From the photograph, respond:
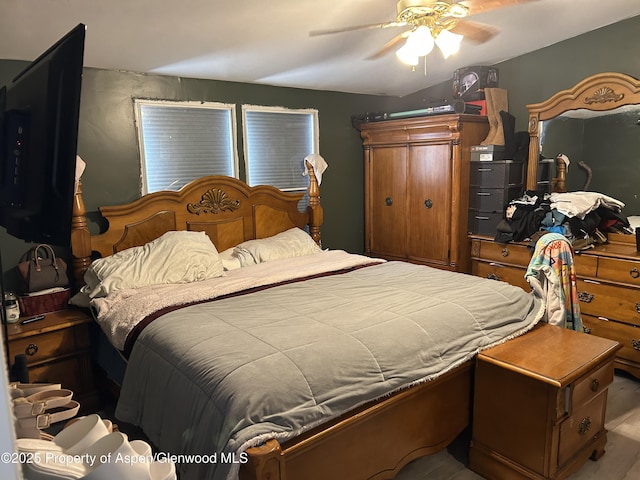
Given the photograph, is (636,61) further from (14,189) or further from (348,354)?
(14,189)

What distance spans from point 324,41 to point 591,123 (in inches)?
82.5

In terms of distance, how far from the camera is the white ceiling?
7.33ft

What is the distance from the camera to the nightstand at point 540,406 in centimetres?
187

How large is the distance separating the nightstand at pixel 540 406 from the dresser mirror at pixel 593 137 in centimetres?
168

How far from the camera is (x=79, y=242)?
284 cm

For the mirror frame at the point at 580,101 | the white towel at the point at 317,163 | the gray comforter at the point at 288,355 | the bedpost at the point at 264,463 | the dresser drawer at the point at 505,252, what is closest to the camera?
the bedpost at the point at 264,463

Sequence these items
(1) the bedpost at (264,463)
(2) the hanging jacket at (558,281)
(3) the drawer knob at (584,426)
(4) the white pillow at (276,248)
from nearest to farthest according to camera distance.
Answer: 1. (1) the bedpost at (264,463)
2. (3) the drawer knob at (584,426)
3. (2) the hanging jacket at (558,281)
4. (4) the white pillow at (276,248)

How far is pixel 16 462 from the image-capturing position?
58 cm

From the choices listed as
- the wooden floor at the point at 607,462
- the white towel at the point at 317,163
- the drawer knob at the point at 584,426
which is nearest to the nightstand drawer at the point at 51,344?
the wooden floor at the point at 607,462

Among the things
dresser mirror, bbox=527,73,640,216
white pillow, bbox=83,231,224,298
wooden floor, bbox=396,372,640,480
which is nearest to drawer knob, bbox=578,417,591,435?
wooden floor, bbox=396,372,640,480

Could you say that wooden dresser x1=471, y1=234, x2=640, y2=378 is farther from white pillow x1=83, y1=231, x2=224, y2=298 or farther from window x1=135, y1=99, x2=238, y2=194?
window x1=135, y1=99, x2=238, y2=194

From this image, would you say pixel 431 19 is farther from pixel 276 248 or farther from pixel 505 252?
pixel 505 252

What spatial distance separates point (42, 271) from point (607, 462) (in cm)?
319

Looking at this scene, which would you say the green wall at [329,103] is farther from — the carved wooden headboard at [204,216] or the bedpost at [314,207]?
the bedpost at [314,207]
